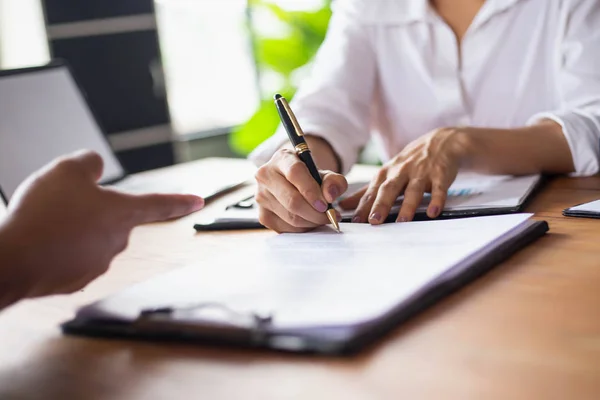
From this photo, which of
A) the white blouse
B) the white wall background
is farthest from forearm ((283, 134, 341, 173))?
the white wall background

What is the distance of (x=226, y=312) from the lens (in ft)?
2.01

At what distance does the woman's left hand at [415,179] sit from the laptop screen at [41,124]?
0.61m

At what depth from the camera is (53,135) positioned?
4.82ft

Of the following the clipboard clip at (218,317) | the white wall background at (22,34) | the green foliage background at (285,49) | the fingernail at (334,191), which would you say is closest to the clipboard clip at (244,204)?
the fingernail at (334,191)

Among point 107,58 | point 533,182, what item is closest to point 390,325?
point 533,182

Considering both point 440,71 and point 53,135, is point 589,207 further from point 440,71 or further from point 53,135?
point 53,135

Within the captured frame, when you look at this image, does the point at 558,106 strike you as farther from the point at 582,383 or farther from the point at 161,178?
the point at 582,383

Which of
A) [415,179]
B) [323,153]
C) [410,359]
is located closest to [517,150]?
[415,179]

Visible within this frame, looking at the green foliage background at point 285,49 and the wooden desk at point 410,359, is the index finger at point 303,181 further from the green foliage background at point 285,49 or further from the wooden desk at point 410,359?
the green foliage background at point 285,49

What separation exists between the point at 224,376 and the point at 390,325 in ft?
0.45

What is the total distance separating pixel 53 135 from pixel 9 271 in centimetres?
89

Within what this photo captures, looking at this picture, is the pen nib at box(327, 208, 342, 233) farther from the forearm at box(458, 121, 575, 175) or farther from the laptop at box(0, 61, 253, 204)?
the laptop at box(0, 61, 253, 204)

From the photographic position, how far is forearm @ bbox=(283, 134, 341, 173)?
1.30 metres

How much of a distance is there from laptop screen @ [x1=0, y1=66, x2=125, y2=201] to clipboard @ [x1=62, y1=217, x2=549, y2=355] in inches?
30.9
